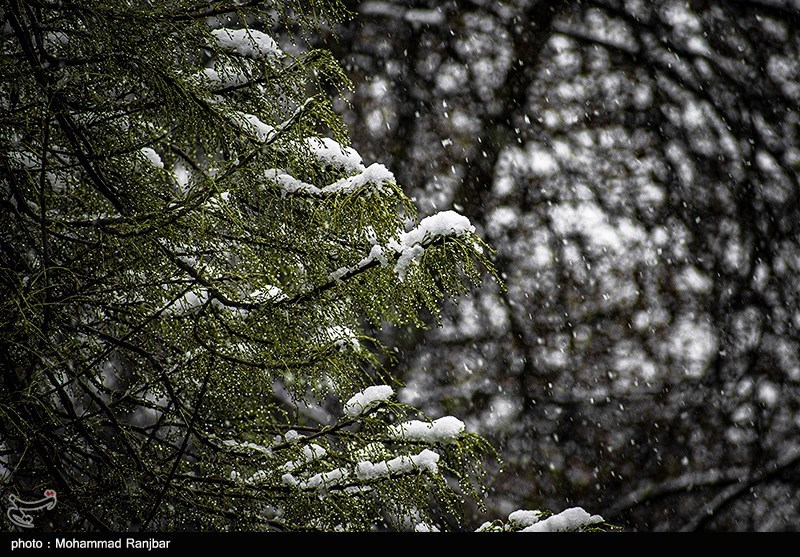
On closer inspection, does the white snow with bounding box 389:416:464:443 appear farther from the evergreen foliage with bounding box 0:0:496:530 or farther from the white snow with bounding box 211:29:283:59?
the white snow with bounding box 211:29:283:59

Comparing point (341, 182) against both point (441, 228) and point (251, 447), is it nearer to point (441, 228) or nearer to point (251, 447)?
point (441, 228)

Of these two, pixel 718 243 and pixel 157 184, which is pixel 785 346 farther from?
pixel 157 184

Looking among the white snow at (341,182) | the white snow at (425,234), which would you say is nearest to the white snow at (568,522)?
the white snow at (425,234)

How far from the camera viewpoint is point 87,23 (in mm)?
3146

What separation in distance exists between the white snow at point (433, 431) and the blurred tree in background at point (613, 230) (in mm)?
8074

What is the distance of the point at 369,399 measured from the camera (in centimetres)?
367

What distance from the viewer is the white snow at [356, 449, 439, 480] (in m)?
3.58

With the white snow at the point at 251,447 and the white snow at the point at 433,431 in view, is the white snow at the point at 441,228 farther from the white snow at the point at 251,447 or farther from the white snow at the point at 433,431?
the white snow at the point at 251,447

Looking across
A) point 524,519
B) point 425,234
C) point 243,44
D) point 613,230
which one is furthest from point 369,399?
point 613,230

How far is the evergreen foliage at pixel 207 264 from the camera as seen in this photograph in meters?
3.14

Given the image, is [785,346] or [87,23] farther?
[785,346]

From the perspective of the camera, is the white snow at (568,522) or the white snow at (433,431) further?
the white snow at (433,431)

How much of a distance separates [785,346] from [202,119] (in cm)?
1139

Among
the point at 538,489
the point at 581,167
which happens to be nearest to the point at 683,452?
the point at 538,489
